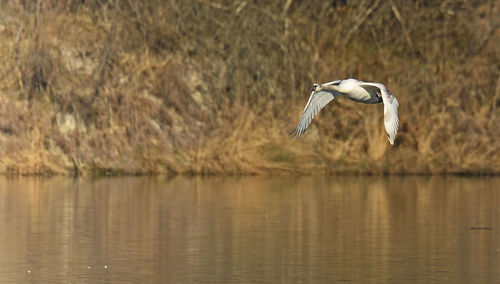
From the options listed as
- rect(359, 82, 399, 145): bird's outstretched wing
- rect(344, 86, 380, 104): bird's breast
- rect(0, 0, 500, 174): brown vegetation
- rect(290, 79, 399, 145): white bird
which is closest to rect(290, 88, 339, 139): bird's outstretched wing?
rect(290, 79, 399, 145): white bird

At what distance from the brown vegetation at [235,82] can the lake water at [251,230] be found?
1217mm

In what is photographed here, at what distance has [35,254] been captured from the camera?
47.6 ft

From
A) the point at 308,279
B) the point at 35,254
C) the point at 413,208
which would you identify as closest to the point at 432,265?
the point at 308,279

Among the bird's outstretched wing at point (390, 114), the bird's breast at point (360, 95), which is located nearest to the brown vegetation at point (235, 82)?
the bird's breast at point (360, 95)

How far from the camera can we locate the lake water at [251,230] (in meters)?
13.1

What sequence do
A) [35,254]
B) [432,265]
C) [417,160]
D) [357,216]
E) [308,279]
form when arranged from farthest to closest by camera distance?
1. [417,160]
2. [357,216]
3. [35,254]
4. [432,265]
5. [308,279]

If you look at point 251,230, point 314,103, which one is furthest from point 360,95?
point 251,230

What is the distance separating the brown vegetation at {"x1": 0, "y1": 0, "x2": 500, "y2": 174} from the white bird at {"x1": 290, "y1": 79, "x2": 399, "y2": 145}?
12.0 m

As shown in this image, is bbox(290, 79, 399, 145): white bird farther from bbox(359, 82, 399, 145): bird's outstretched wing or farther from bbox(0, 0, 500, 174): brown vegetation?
bbox(0, 0, 500, 174): brown vegetation

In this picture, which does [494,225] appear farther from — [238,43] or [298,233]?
[238,43]

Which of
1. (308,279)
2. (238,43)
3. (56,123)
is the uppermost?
(238,43)

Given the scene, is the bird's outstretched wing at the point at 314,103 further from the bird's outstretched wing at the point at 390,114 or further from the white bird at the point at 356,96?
the bird's outstretched wing at the point at 390,114

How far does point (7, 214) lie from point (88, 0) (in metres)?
9.64

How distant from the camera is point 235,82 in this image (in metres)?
27.2
